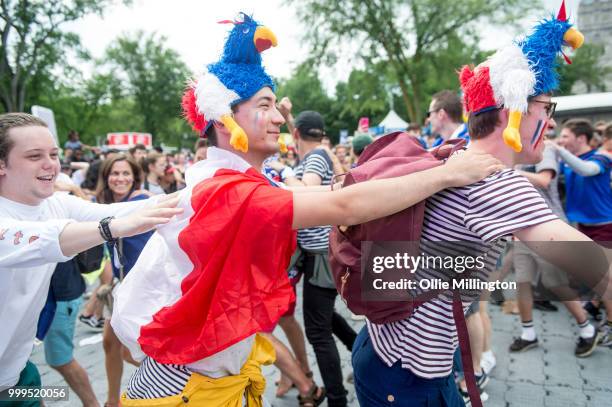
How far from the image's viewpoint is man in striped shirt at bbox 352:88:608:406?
1453 millimetres

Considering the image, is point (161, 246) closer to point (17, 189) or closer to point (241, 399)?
point (241, 399)

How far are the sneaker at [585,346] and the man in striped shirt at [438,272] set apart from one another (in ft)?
10.3

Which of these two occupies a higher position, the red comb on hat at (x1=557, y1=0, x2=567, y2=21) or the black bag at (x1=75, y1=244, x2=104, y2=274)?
the red comb on hat at (x1=557, y1=0, x2=567, y2=21)

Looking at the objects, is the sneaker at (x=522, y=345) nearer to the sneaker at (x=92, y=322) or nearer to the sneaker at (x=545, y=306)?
the sneaker at (x=545, y=306)

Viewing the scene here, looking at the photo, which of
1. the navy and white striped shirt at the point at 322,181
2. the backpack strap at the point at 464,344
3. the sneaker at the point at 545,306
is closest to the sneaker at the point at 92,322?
the navy and white striped shirt at the point at 322,181

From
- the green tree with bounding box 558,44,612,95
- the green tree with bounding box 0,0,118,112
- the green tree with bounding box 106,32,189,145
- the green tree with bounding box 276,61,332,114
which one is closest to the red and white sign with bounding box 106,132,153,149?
the green tree with bounding box 0,0,118,112

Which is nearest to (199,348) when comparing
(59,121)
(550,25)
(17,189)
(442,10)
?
(17,189)

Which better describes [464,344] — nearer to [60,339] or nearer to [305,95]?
[60,339]

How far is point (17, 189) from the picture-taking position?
6.85ft

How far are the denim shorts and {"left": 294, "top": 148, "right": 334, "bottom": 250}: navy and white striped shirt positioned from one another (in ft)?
5.66

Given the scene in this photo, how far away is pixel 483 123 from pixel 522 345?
3426mm

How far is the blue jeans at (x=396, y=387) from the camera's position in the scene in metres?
1.65

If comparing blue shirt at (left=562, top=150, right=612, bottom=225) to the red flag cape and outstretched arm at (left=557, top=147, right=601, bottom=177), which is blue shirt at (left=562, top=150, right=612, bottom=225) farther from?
the red flag cape

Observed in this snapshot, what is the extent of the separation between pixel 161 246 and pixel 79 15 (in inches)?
901
